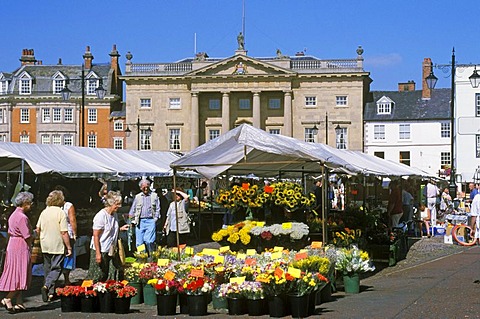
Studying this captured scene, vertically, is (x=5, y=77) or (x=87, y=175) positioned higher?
(x=5, y=77)

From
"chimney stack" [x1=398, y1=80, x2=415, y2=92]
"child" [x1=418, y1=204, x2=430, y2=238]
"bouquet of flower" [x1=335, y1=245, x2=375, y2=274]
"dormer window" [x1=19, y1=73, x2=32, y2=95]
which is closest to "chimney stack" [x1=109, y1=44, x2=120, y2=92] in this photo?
"dormer window" [x1=19, y1=73, x2=32, y2=95]

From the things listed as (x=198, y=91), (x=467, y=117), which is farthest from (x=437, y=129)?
(x=198, y=91)

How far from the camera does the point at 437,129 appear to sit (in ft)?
260

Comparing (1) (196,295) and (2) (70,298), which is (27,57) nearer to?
(2) (70,298)

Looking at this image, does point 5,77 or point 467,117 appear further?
point 5,77

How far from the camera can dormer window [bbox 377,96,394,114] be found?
81.6 m

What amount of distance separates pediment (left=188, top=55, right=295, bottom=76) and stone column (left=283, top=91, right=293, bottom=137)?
90.6 inches

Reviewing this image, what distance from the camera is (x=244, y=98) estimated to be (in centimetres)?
8600

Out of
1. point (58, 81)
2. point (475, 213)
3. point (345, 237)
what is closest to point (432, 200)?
point (475, 213)

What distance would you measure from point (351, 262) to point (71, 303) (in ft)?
14.9

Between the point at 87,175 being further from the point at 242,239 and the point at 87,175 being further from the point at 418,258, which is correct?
the point at 418,258

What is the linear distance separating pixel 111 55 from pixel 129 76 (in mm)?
5887

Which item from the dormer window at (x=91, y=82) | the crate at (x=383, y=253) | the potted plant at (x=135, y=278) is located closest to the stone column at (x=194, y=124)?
the dormer window at (x=91, y=82)

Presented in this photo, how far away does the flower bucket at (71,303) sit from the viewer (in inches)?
472
